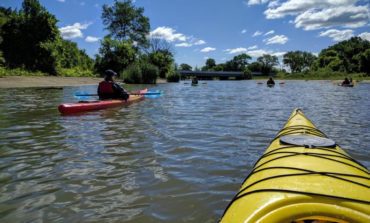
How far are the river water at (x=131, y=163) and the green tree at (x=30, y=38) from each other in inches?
1164

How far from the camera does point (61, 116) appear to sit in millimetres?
10625

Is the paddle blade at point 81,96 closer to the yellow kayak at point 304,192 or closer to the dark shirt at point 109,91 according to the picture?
the dark shirt at point 109,91

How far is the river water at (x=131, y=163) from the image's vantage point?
3773 millimetres

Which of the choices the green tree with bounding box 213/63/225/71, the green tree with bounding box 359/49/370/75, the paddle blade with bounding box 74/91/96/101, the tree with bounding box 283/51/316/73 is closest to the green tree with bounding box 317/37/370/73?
the green tree with bounding box 359/49/370/75

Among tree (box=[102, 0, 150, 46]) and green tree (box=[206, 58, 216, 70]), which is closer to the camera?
tree (box=[102, 0, 150, 46])

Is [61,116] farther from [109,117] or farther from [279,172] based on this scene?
[279,172]

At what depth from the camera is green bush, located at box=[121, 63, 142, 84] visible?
38.2 metres

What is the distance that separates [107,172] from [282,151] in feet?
8.10

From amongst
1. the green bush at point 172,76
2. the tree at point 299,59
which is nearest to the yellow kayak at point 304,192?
the green bush at point 172,76

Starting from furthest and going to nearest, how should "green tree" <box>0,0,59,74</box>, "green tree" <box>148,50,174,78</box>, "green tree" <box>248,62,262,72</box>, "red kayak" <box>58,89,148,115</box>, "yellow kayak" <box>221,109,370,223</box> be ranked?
1. "green tree" <box>248,62,262,72</box>
2. "green tree" <box>148,50,174,78</box>
3. "green tree" <box>0,0,59,74</box>
4. "red kayak" <box>58,89,148,115</box>
5. "yellow kayak" <box>221,109,370,223</box>

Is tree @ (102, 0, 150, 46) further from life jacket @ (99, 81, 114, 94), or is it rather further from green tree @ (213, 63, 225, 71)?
green tree @ (213, 63, 225, 71)

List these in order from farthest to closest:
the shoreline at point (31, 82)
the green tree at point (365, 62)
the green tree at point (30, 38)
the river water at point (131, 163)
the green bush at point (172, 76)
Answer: the green tree at point (365, 62) < the green bush at point (172, 76) < the green tree at point (30, 38) < the shoreline at point (31, 82) < the river water at point (131, 163)

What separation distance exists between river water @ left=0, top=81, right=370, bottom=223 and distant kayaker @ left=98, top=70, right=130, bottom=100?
2.17 metres

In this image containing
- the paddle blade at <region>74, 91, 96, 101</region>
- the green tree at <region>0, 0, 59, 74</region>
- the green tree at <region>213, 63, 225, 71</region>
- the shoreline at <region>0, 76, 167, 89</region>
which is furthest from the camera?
the green tree at <region>213, 63, 225, 71</region>
